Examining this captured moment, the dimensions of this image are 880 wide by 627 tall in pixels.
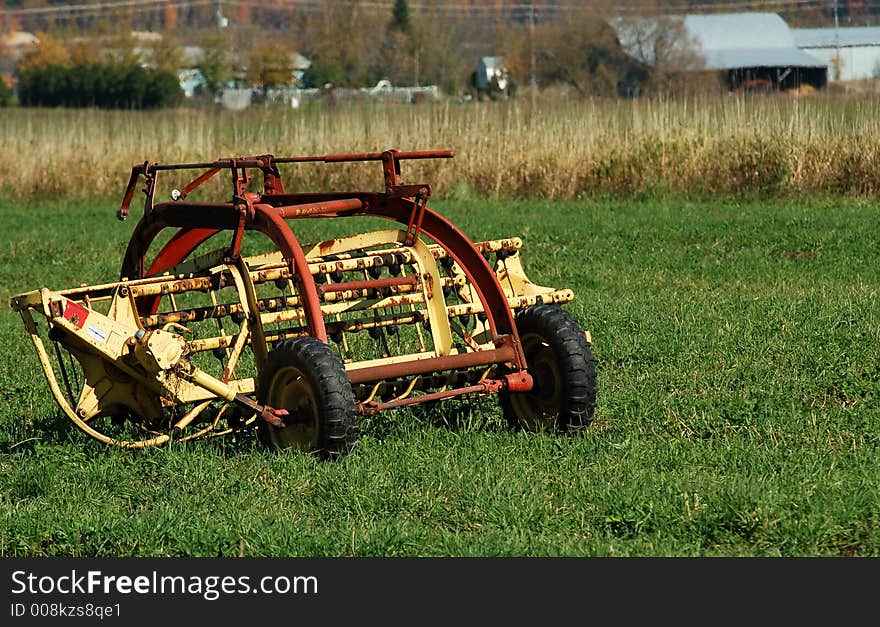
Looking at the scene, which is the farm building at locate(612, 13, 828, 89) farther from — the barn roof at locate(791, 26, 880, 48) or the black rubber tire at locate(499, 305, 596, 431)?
the black rubber tire at locate(499, 305, 596, 431)

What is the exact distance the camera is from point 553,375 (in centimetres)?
683

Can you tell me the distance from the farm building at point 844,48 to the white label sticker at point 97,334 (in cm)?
4176

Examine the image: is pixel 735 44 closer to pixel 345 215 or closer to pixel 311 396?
pixel 345 215

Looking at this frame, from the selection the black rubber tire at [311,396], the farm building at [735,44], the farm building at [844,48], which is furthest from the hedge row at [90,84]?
the black rubber tire at [311,396]

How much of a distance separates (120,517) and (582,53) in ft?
138

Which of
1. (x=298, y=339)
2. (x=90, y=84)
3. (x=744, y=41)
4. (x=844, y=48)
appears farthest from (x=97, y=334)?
(x=744, y=41)

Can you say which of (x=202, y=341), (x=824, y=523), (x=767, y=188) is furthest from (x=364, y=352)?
(x=767, y=188)

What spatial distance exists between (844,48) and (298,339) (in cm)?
5015

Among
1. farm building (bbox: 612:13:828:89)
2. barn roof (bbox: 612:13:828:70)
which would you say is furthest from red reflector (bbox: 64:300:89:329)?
barn roof (bbox: 612:13:828:70)

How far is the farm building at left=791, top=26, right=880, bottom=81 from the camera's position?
5059cm

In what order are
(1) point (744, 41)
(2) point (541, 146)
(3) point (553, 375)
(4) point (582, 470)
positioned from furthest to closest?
(1) point (744, 41)
(2) point (541, 146)
(3) point (553, 375)
(4) point (582, 470)

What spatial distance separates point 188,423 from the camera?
6.65 meters

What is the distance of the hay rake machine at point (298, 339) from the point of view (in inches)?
247

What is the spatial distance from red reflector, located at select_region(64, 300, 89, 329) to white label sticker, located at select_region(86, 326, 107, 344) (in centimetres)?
5
